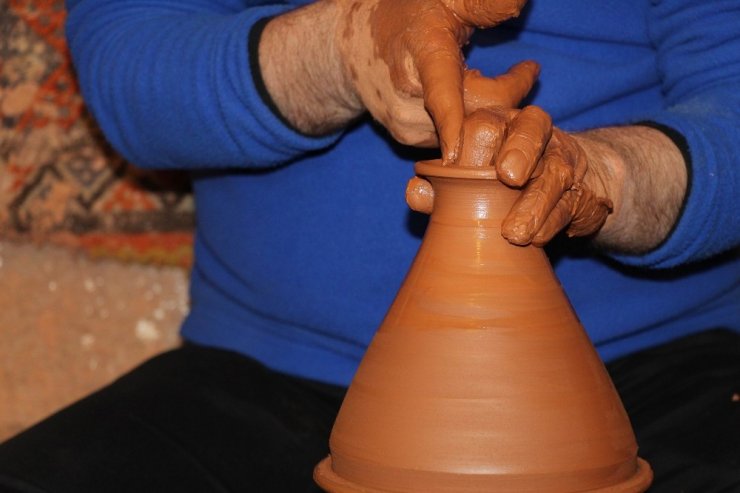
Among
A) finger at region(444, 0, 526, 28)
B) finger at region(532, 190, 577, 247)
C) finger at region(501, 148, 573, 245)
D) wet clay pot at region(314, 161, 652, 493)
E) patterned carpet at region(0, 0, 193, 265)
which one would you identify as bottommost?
patterned carpet at region(0, 0, 193, 265)

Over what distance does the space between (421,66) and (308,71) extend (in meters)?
0.24

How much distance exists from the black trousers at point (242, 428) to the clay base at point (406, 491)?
0.15 metres

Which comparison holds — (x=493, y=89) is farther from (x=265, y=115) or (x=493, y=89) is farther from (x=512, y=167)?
(x=265, y=115)

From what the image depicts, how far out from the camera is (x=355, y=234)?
123 centimetres

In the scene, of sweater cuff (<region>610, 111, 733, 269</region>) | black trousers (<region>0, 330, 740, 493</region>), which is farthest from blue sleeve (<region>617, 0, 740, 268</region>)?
black trousers (<region>0, 330, 740, 493</region>)

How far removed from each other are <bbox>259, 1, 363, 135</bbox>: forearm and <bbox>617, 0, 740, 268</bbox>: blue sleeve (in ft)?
1.07

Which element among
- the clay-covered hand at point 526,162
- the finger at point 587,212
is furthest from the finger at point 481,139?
the finger at point 587,212

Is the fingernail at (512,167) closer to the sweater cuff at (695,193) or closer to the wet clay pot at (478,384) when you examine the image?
the wet clay pot at (478,384)

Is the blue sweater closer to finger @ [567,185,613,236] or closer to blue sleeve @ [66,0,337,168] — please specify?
blue sleeve @ [66,0,337,168]

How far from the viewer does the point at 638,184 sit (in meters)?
1.09

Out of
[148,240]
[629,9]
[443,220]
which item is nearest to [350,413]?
[443,220]

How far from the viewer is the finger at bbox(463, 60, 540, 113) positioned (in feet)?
3.12

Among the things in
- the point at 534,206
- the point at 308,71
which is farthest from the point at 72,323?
the point at 534,206

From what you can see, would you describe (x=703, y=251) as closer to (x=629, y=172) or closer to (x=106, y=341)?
(x=629, y=172)
